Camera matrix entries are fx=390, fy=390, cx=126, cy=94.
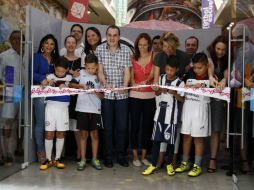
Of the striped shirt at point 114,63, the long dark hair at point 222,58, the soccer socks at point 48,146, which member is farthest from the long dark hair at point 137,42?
the soccer socks at point 48,146

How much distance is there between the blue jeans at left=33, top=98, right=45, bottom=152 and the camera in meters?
4.98

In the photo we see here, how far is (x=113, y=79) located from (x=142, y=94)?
419mm

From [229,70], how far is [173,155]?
1257mm

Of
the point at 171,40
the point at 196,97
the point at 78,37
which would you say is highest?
the point at 78,37

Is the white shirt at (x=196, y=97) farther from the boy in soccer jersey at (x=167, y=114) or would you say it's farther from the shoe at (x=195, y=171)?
the shoe at (x=195, y=171)

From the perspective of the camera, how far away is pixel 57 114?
485cm

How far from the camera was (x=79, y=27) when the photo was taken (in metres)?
5.67

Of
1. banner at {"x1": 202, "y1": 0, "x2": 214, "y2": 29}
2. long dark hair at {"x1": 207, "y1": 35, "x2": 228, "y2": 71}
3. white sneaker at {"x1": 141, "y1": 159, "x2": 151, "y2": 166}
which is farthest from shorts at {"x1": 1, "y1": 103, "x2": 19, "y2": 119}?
banner at {"x1": 202, "y1": 0, "x2": 214, "y2": 29}

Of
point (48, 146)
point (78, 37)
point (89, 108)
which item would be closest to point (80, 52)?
point (78, 37)

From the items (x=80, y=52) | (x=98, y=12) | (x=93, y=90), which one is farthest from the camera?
(x=98, y=12)

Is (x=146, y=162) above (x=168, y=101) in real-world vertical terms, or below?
below

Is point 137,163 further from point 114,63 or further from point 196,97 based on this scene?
point 114,63

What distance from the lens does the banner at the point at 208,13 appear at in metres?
12.3

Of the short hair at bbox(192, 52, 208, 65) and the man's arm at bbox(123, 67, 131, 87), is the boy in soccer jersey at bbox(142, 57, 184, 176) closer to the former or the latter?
the short hair at bbox(192, 52, 208, 65)
